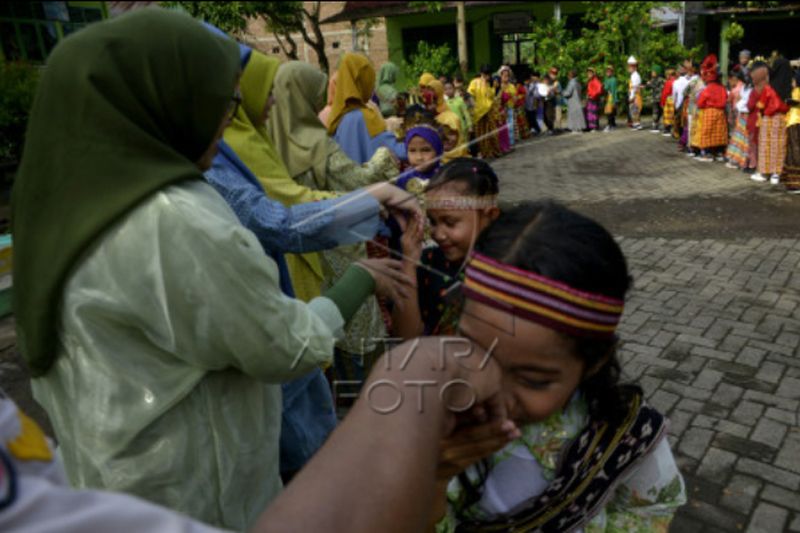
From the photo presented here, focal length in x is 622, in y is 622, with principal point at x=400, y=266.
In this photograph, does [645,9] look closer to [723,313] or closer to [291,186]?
[723,313]

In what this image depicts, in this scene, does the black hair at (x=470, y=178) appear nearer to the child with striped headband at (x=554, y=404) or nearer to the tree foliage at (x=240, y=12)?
the child with striped headband at (x=554, y=404)

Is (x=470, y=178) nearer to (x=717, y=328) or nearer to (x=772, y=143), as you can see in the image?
(x=717, y=328)

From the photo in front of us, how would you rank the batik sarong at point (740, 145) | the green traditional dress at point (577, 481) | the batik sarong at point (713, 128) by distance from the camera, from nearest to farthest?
the green traditional dress at point (577, 481) → the batik sarong at point (740, 145) → the batik sarong at point (713, 128)

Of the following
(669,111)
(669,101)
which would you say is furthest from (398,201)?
(669,111)

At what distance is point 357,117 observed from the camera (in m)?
4.16

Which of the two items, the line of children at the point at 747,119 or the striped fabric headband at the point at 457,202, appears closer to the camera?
the striped fabric headband at the point at 457,202

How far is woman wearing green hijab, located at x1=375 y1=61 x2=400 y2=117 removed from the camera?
991 cm

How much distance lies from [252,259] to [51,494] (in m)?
0.75

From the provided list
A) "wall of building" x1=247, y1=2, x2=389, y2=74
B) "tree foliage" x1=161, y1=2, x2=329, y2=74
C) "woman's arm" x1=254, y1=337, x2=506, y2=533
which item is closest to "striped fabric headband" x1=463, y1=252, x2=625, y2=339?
"woman's arm" x1=254, y1=337, x2=506, y2=533

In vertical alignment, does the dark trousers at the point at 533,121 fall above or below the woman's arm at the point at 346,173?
below

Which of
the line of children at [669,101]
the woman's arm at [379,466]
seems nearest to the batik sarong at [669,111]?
the line of children at [669,101]

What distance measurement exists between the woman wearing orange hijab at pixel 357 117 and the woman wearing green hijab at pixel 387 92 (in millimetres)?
5275

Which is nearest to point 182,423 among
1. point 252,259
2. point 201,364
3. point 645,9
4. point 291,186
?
point 201,364

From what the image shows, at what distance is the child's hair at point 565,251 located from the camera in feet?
3.82
